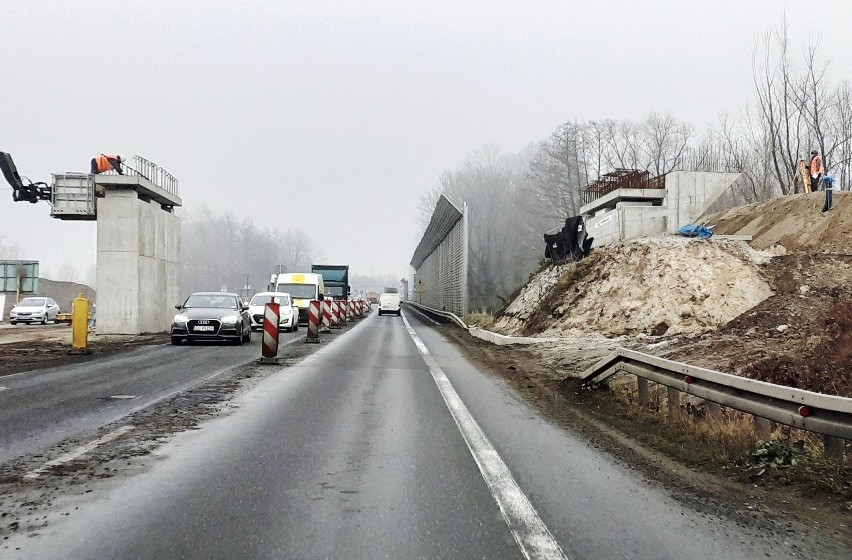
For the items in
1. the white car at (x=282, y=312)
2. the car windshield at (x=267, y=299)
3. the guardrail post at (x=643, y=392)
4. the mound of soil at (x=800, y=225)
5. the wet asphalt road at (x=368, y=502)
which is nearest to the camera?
the wet asphalt road at (x=368, y=502)

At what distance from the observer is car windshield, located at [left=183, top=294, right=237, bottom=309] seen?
21672 mm

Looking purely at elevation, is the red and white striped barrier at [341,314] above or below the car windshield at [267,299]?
below

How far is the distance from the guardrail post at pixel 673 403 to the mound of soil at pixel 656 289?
1339cm

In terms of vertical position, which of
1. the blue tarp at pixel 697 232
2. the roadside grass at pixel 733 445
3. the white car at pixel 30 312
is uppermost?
the blue tarp at pixel 697 232

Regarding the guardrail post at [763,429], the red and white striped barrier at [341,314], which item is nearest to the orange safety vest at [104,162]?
the red and white striped barrier at [341,314]

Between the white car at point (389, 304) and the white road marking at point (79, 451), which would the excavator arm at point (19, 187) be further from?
the white car at point (389, 304)

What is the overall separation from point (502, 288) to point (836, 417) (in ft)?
228

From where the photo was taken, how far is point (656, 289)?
23516 millimetres

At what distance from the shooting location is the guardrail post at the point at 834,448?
5.57 metres

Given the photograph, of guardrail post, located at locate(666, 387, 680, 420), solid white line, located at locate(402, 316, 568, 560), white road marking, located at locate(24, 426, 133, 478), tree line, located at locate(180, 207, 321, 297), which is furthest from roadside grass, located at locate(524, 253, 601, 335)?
tree line, located at locate(180, 207, 321, 297)

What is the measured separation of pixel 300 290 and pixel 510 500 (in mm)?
33092

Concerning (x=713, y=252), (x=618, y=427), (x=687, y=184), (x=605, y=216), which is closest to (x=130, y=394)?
(x=618, y=427)

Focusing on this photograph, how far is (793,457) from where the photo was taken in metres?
6.00

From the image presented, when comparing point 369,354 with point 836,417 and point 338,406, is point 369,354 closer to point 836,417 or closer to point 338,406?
point 338,406
